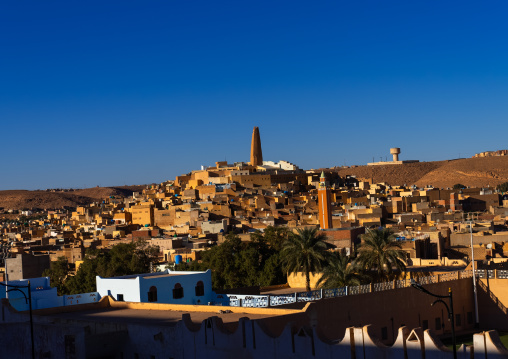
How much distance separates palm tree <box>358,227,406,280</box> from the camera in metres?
29.0

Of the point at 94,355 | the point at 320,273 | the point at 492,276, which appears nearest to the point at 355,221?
the point at 320,273

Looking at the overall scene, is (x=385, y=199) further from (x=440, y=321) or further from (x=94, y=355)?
(x=94, y=355)

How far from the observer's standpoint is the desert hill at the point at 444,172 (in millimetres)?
126500

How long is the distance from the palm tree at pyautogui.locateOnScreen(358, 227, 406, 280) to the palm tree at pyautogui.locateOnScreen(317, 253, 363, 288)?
585mm

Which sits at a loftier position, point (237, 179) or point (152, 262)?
point (237, 179)

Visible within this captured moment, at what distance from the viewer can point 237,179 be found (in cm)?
9612

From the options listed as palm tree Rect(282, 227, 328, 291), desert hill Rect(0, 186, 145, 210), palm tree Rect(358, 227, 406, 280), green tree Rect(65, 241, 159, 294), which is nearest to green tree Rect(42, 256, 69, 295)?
green tree Rect(65, 241, 159, 294)

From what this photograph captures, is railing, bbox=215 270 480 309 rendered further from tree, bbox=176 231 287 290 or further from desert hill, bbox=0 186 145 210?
desert hill, bbox=0 186 145 210

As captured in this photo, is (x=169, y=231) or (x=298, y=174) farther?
(x=298, y=174)

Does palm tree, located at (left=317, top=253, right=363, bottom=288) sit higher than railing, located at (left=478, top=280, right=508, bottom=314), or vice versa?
palm tree, located at (left=317, top=253, right=363, bottom=288)

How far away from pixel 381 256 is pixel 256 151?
85777mm

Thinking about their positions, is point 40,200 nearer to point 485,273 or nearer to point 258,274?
point 258,274

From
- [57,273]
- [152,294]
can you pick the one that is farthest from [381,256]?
[57,273]

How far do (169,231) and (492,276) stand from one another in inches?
1718
